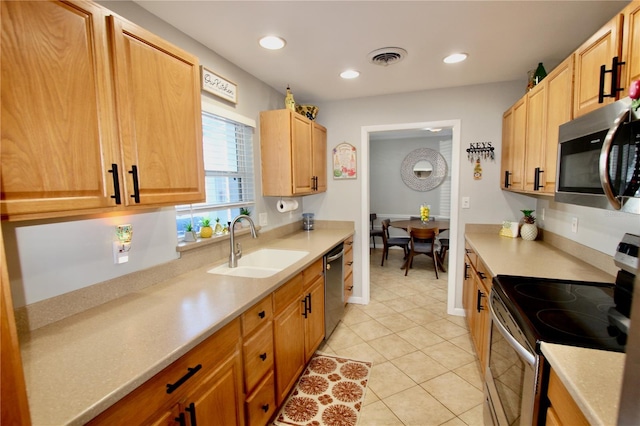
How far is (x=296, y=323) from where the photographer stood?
199 centimetres

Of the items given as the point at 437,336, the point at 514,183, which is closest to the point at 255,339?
the point at 437,336

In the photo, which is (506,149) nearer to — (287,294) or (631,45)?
(631,45)

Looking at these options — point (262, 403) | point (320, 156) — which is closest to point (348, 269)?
point (320, 156)

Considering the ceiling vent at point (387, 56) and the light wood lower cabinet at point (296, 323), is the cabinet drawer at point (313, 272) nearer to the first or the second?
the light wood lower cabinet at point (296, 323)

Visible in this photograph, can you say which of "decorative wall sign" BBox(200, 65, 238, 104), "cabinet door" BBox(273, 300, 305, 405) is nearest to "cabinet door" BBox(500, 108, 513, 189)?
"cabinet door" BBox(273, 300, 305, 405)

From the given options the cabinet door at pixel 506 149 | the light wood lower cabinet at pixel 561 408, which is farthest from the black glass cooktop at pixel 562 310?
the cabinet door at pixel 506 149

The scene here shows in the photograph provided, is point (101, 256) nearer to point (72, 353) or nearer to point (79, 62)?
point (72, 353)

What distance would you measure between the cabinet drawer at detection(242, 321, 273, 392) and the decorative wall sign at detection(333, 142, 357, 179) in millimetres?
2142

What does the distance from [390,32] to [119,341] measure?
2131 millimetres

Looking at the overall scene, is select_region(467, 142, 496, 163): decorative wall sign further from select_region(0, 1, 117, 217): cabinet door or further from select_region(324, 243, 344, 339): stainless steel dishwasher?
select_region(0, 1, 117, 217): cabinet door

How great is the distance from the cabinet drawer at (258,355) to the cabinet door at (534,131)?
1977 millimetres

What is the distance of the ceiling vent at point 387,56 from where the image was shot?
2087mm

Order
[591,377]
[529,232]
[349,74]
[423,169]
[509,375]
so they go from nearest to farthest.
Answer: [591,377] → [509,375] → [349,74] → [529,232] → [423,169]

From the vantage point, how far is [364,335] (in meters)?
2.81
